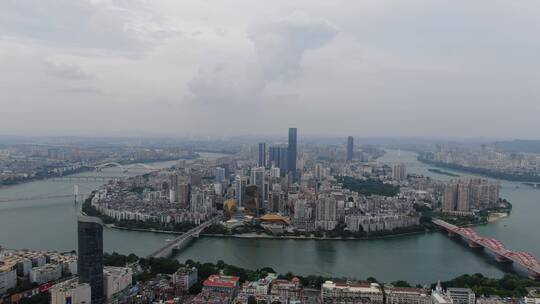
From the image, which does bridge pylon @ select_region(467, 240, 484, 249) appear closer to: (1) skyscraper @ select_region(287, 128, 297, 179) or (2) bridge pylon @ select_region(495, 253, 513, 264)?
(2) bridge pylon @ select_region(495, 253, 513, 264)

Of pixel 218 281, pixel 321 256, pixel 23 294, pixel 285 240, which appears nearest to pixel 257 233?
pixel 285 240

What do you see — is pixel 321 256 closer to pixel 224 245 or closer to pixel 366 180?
pixel 224 245

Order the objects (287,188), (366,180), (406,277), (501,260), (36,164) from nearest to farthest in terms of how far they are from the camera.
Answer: (406,277), (501,260), (287,188), (366,180), (36,164)

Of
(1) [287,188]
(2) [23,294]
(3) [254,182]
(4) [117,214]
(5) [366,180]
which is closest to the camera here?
(2) [23,294]

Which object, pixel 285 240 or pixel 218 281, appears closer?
pixel 218 281

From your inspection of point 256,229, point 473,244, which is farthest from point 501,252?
point 256,229

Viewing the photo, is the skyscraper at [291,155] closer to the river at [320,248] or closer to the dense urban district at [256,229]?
the dense urban district at [256,229]

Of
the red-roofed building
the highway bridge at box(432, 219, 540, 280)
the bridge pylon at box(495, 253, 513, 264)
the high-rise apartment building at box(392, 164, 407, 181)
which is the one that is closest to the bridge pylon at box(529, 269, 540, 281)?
the highway bridge at box(432, 219, 540, 280)

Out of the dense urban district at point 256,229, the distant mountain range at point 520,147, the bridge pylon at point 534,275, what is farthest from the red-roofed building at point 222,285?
the distant mountain range at point 520,147
